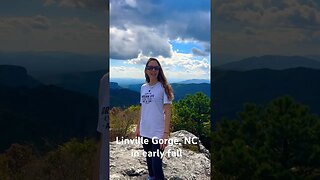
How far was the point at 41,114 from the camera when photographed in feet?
16.7

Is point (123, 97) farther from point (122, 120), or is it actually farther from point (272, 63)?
point (272, 63)

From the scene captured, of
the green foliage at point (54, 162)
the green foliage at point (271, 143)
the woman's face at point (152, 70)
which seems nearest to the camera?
the woman's face at point (152, 70)

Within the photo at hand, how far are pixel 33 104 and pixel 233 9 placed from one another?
6.70 feet

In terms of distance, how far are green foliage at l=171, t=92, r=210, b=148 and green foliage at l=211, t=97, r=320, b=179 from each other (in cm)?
25

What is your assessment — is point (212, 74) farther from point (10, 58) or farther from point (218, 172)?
point (10, 58)

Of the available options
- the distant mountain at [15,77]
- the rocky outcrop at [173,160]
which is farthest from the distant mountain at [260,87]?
the distant mountain at [15,77]

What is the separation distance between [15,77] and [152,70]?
4.03ft

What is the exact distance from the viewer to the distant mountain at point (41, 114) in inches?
197

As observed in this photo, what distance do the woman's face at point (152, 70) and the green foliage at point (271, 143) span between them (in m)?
0.86

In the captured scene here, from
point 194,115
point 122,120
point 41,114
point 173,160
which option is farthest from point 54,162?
point 194,115

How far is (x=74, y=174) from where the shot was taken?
535cm

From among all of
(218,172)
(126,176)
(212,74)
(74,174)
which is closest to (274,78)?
(212,74)

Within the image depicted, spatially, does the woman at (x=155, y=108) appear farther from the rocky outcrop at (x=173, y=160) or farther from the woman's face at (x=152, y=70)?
the rocky outcrop at (x=173, y=160)

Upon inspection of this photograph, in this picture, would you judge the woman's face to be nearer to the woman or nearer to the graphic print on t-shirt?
the woman
